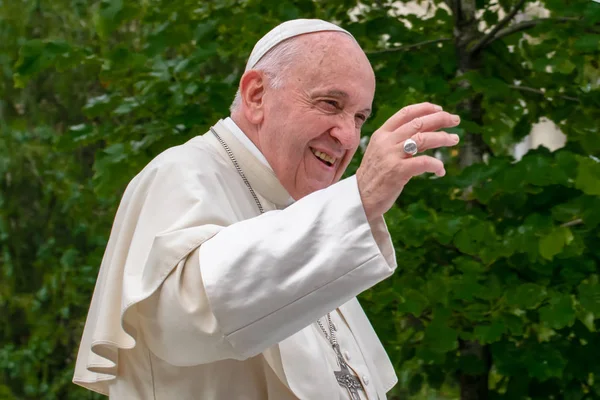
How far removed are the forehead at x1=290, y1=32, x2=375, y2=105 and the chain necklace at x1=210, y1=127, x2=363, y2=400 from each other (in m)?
0.28

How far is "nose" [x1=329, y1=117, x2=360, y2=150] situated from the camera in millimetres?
2482

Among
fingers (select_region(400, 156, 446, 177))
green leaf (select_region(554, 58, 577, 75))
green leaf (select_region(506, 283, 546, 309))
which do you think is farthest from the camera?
green leaf (select_region(554, 58, 577, 75))

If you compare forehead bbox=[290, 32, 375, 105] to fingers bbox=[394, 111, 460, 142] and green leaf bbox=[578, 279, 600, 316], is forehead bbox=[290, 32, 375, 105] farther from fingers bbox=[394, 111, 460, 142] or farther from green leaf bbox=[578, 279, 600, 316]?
green leaf bbox=[578, 279, 600, 316]

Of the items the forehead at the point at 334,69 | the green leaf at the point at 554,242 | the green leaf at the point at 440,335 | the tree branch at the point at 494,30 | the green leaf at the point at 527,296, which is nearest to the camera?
the forehead at the point at 334,69

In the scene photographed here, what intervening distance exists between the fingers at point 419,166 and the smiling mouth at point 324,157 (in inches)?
26.2

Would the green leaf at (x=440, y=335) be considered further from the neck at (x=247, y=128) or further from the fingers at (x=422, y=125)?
the fingers at (x=422, y=125)

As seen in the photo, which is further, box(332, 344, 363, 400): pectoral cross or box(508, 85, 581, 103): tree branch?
box(508, 85, 581, 103): tree branch

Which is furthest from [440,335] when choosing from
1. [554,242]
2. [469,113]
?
[469,113]

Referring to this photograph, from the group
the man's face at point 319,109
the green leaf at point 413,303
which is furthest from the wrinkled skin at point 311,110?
the green leaf at point 413,303

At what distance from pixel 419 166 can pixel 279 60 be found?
81 cm

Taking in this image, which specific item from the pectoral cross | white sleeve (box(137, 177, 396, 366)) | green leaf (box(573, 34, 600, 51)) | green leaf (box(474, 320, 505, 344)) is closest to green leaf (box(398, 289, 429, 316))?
green leaf (box(474, 320, 505, 344))

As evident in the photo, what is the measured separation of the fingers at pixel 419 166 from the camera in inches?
73.7

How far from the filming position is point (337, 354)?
2.63 meters

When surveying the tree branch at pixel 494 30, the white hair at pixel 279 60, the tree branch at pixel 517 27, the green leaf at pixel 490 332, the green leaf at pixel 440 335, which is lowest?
the green leaf at pixel 440 335
